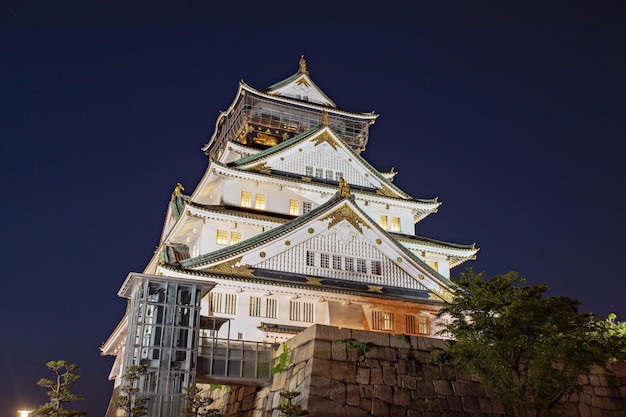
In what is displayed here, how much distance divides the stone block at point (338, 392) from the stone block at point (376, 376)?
1.16 metres

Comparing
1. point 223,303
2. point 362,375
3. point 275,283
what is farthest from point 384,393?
point 223,303

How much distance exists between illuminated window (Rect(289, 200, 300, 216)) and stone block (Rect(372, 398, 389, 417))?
62.4ft

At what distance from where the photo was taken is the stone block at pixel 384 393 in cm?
→ 2042

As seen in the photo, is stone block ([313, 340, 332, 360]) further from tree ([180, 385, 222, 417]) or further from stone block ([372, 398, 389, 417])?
tree ([180, 385, 222, 417])

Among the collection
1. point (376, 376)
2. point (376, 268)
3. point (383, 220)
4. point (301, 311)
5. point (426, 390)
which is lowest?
point (426, 390)

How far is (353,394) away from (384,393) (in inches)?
46.6

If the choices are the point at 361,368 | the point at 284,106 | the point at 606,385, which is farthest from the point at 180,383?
the point at 284,106

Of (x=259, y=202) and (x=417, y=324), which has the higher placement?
(x=259, y=202)

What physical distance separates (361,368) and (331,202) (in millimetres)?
12401

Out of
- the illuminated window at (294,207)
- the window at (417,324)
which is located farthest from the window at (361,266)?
the illuminated window at (294,207)

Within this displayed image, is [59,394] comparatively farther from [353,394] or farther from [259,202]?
[259,202]

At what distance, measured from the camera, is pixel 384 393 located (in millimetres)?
20547

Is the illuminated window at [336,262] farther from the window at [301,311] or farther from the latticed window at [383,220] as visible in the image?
the latticed window at [383,220]

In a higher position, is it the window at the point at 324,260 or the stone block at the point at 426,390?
the window at the point at 324,260
